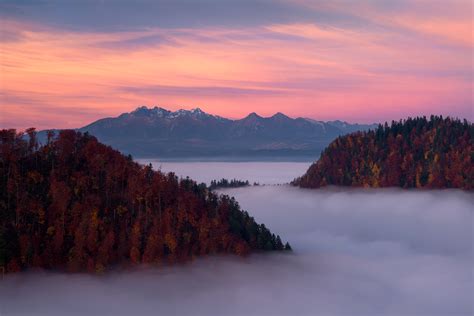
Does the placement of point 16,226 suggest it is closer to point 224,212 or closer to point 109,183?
point 109,183

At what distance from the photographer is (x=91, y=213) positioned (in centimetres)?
16438

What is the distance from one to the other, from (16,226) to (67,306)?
28.0 meters

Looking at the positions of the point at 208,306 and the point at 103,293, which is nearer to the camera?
the point at 103,293

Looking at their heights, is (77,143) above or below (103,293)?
above

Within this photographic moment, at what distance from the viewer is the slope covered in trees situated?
15538 cm

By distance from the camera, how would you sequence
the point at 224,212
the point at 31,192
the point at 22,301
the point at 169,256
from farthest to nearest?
the point at 224,212
the point at 169,256
the point at 31,192
the point at 22,301

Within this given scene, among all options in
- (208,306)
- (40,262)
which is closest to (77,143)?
(40,262)

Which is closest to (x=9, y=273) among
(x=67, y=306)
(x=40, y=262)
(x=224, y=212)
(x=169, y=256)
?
(x=40, y=262)

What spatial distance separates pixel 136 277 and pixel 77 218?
24.9 metres

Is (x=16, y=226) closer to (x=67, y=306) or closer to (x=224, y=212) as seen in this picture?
(x=67, y=306)

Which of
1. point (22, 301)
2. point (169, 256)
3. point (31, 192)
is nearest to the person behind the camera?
point (22, 301)

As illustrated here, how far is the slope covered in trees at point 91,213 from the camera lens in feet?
510

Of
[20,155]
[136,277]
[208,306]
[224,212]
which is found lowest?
[208,306]

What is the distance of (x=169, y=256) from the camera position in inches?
6850
